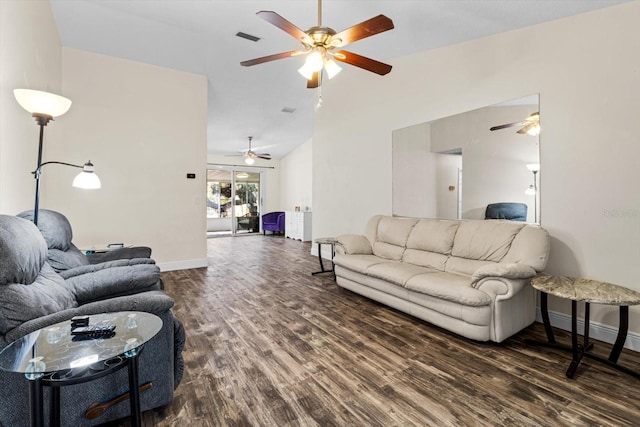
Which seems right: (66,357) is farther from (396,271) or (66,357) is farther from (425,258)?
(425,258)

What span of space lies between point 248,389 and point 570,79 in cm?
348

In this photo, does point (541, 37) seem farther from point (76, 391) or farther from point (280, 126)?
point (280, 126)

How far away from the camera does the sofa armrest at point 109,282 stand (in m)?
2.12

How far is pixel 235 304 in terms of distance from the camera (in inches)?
132

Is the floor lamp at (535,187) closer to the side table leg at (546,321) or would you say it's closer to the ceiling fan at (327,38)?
the side table leg at (546,321)

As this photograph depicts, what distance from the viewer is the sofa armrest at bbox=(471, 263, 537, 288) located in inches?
Result: 91.4

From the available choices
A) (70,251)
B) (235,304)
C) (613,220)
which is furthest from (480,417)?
(70,251)

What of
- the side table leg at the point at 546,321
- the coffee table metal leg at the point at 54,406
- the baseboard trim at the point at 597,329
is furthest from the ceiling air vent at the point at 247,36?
the baseboard trim at the point at 597,329

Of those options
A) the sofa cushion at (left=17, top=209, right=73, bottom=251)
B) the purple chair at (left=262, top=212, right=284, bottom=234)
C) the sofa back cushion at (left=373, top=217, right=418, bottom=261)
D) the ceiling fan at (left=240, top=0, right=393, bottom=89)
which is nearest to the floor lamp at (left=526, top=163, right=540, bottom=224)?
the sofa back cushion at (left=373, top=217, right=418, bottom=261)

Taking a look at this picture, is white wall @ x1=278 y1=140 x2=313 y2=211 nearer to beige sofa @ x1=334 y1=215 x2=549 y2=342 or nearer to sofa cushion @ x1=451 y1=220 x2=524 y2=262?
beige sofa @ x1=334 y1=215 x2=549 y2=342

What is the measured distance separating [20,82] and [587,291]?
4662 mm

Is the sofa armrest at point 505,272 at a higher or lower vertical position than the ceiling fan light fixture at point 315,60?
lower

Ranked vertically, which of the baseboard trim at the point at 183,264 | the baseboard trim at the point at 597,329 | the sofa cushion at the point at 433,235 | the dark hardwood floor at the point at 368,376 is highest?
the sofa cushion at the point at 433,235

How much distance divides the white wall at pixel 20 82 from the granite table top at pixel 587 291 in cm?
408
